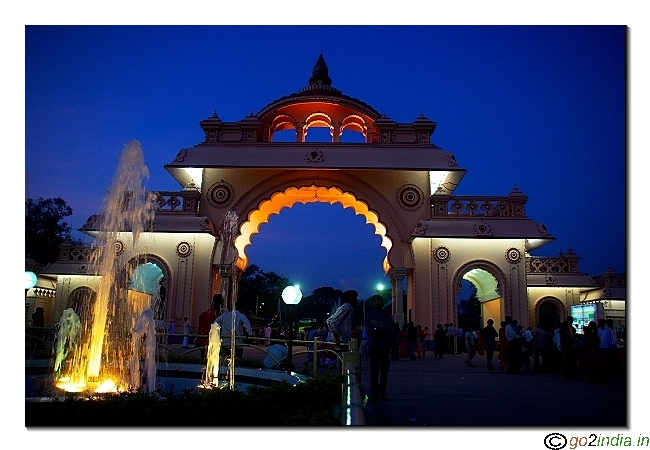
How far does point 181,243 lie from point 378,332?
13.6m

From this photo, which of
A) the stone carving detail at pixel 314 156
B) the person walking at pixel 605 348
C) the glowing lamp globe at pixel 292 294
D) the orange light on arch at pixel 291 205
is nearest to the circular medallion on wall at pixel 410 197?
the orange light on arch at pixel 291 205

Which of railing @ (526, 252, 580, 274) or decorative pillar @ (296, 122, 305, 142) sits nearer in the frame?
railing @ (526, 252, 580, 274)

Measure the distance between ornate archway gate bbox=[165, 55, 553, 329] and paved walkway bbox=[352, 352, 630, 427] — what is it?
26.0ft

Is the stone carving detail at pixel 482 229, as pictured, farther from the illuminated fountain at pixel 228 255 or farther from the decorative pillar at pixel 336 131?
the illuminated fountain at pixel 228 255

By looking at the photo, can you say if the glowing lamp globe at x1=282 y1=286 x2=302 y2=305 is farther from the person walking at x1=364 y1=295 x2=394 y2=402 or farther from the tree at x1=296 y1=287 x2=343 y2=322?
the tree at x1=296 y1=287 x2=343 y2=322

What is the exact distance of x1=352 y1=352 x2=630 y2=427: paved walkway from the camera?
6.08 m

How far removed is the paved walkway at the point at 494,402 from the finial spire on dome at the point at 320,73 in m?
17.5

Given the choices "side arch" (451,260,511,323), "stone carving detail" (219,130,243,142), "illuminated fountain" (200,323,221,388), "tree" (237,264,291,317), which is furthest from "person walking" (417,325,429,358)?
"tree" (237,264,291,317)

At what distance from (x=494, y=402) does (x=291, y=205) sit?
50.4 feet

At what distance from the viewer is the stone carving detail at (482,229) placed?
1878 centimetres

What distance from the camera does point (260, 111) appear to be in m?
21.6

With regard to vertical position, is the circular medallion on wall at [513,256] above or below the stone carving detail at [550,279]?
above

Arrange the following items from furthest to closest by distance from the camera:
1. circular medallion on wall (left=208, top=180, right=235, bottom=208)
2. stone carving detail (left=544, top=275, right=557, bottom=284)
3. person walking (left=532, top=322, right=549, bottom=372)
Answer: stone carving detail (left=544, top=275, right=557, bottom=284)
circular medallion on wall (left=208, top=180, right=235, bottom=208)
person walking (left=532, top=322, right=549, bottom=372)
